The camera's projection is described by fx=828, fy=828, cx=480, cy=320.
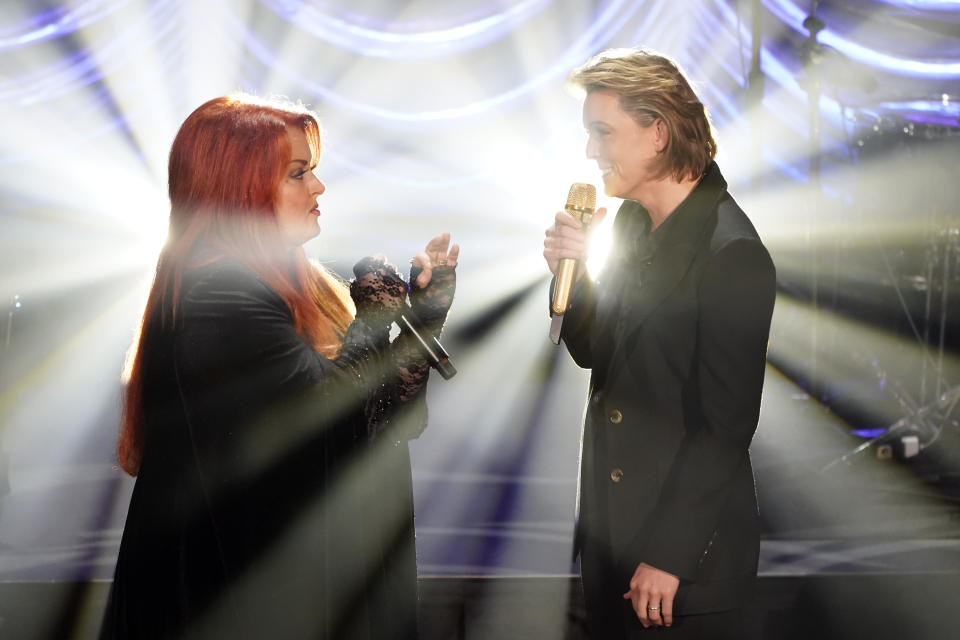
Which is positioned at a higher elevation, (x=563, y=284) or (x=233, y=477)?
(x=563, y=284)

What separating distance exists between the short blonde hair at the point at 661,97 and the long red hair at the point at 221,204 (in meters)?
0.56

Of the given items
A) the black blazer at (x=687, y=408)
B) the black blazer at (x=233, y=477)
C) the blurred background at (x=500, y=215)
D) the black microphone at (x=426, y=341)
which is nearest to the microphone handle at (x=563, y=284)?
the black blazer at (x=687, y=408)

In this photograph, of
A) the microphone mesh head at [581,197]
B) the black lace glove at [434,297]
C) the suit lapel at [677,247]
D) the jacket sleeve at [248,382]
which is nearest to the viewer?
the jacket sleeve at [248,382]

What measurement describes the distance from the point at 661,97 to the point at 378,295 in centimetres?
62

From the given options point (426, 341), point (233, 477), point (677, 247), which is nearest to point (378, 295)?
point (426, 341)

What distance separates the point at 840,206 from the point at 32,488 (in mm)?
6253

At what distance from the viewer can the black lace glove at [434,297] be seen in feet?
5.51

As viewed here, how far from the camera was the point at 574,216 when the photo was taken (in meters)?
1.57

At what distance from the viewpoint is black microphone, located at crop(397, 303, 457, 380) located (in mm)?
1588

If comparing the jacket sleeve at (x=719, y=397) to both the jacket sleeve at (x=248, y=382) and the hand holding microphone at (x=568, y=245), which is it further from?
the jacket sleeve at (x=248, y=382)

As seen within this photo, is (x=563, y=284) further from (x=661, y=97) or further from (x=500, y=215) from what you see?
(x=500, y=215)

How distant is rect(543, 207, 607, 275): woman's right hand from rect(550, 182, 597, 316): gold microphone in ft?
0.06

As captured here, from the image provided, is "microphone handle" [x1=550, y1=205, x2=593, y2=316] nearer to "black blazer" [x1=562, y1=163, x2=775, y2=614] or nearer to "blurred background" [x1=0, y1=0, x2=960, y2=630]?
"black blazer" [x1=562, y1=163, x2=775, y2=614]

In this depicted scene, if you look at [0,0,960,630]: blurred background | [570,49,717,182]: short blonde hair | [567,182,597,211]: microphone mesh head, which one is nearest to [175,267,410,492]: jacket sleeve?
[567,182,597,211]: microphone mesh head
